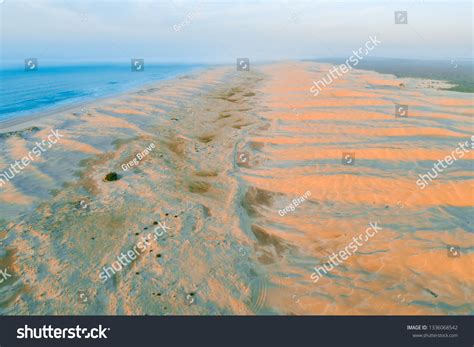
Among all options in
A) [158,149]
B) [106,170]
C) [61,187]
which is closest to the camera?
[61,187]

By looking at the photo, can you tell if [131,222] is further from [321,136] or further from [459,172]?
[459,172]

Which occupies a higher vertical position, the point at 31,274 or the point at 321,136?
the point at 321,136

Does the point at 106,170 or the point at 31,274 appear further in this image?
the point at 106,170
